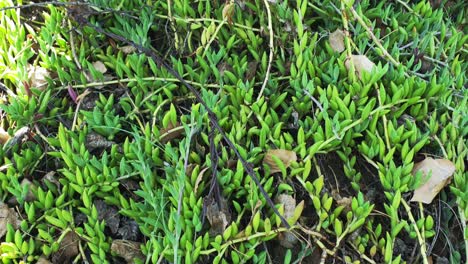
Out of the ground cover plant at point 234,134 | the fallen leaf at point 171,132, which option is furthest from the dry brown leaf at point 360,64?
the fallen leaf at point 171,132

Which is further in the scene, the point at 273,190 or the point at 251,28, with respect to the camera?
the point at 251,28

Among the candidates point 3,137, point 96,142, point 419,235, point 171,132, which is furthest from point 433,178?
point 3,137

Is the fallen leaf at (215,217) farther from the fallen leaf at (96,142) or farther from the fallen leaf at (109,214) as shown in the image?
the fallen leaf at (96,142)

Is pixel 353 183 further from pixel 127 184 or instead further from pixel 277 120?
pixel 127 184

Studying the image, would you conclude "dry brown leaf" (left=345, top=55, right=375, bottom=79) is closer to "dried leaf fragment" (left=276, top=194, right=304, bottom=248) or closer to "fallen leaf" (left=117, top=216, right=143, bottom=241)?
"dried leaf fragment" (left=276, top=194, right=304, bottom=248)

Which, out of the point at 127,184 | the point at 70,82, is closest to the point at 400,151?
the point at 127,184

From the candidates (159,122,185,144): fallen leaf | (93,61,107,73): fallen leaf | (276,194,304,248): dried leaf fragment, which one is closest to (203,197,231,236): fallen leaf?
(276,194,304,248): dried leaf fragment

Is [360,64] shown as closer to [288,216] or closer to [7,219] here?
[288,216]
